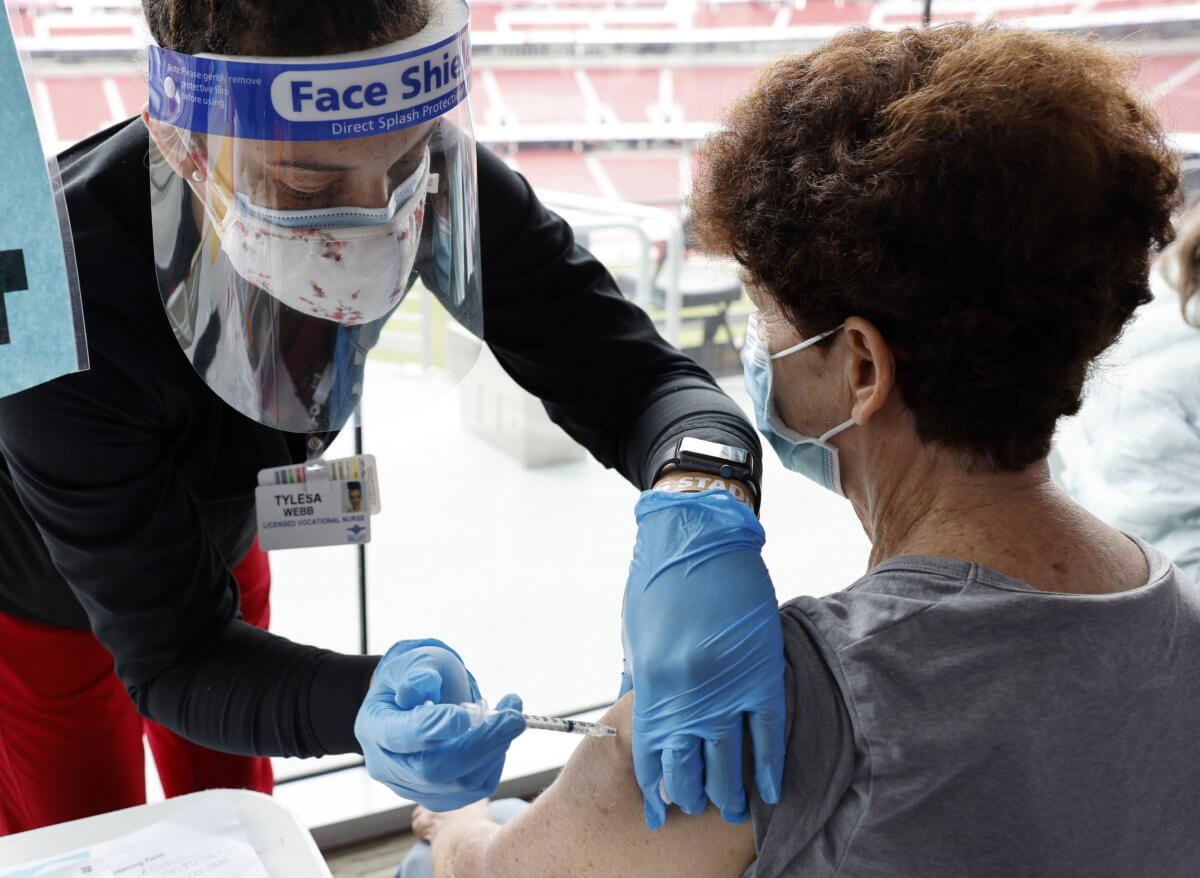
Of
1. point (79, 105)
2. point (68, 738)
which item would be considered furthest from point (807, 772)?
point (79, 105)

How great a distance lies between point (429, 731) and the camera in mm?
1069

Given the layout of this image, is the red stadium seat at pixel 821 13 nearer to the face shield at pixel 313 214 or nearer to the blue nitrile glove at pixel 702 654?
the face shield at pixel 313 214

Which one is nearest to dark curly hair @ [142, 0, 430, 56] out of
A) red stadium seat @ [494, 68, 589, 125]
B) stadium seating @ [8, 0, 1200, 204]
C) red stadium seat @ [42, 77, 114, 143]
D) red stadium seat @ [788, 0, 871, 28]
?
red stadium seat @ [42, 77, 114, 143]

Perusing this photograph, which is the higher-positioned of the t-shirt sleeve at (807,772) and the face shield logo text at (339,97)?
the face shield logo text at (339,97)

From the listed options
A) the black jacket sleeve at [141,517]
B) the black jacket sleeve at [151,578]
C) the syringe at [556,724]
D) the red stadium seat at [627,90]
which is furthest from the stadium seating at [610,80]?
the syringe at [556,724]

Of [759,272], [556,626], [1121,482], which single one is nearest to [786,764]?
[759,272]

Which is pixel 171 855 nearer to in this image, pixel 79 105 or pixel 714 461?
pixel 714 461

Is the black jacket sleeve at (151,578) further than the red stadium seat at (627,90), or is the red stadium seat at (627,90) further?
the red stadium seat at (627,90)

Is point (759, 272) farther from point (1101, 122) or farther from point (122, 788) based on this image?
point (122, 788)

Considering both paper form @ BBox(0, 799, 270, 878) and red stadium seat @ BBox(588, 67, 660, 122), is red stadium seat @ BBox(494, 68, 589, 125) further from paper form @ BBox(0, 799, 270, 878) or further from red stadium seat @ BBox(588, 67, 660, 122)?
paper form @ BBox(0, 799, 270, 878)

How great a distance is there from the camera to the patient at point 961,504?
34.2 inches

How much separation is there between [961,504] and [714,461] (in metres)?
0.40

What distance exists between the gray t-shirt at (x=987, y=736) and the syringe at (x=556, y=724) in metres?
0.18

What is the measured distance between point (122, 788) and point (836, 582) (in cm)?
248
